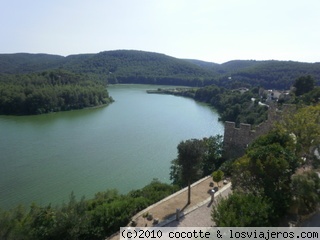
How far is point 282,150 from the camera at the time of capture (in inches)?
374

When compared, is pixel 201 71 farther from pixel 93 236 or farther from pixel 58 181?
pixel 93 236

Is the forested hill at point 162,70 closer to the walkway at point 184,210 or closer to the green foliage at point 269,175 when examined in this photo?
the walkway at point 184,210

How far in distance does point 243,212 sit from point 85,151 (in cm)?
2022

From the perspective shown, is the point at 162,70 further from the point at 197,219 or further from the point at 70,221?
the point at 70,221

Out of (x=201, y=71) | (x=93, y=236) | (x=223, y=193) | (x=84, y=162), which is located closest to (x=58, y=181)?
(x=84, y=162)

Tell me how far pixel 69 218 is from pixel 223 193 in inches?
225

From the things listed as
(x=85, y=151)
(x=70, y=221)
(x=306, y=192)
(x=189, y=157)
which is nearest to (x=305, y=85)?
(x=85, y=151)

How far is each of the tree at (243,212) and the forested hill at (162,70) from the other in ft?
229

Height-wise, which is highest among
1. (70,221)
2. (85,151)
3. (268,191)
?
(268,191)

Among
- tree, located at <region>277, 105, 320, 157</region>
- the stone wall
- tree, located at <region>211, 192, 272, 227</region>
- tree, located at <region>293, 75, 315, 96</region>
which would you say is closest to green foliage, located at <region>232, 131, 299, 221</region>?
tree, located at <region>211, 192, 272, 227</region>

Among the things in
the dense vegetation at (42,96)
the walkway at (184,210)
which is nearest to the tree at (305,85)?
the walkway at (184,210)

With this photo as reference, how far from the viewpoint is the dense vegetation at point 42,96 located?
46.1m

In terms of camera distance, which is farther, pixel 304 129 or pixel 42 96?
pixel 42 96

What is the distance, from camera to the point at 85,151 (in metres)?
25.6
